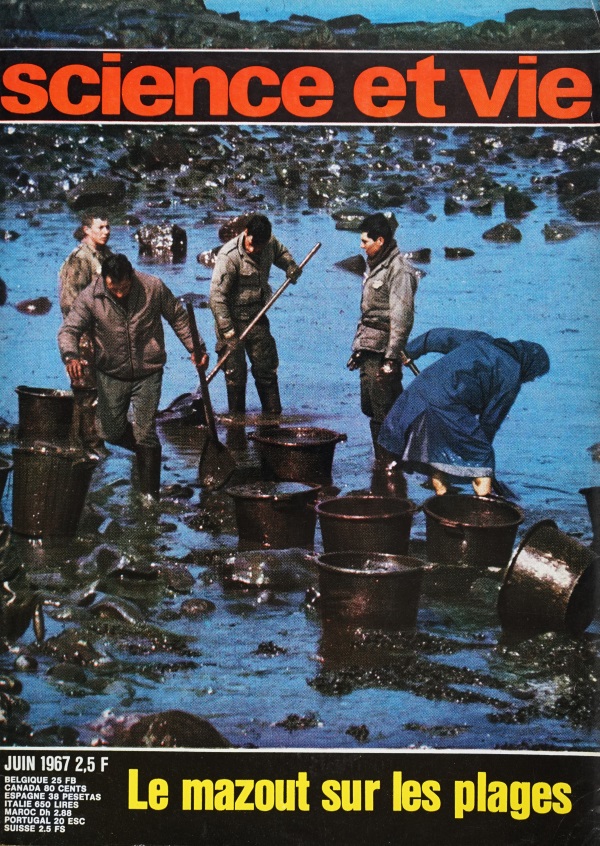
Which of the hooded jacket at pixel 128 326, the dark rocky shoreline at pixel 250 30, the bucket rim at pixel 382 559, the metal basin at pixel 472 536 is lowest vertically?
the bucket rim at pixel 382 559

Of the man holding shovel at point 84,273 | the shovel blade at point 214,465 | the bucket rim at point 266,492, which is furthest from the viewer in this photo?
the shovel blade at point 214,465

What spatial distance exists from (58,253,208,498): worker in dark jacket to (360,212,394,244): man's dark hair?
1098 mm

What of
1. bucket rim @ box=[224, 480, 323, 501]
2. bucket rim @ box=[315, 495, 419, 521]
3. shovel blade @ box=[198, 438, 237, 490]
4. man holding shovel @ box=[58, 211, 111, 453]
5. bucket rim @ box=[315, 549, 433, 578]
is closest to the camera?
bucket rim @ box=[315, 549, 433, 578]

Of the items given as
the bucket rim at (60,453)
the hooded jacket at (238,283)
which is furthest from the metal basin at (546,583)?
the bucket rim at (60,453)

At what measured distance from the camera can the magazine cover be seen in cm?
530

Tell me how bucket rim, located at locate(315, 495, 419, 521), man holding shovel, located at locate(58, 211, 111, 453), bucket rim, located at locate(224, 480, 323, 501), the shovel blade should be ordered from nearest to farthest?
bucket rim, located at locate(315, 495, 419, 521) < bucket rim, located at locate(224, 480, 323, 501) < man holding shovel, located at locate(58, 211, 111, 453) < the shovel blade

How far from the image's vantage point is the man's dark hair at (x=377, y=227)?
564 cm

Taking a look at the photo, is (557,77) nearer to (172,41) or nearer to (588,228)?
(588,228)

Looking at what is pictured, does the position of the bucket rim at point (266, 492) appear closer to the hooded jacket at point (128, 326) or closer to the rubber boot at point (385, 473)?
the rubber boot at point (385, 473)

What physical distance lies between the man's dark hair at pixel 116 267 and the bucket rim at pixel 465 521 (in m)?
2.04

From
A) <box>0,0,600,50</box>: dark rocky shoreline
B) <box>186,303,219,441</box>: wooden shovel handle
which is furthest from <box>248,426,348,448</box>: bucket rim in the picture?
<box>0,0,600,50</box>: dark rocky shoreline

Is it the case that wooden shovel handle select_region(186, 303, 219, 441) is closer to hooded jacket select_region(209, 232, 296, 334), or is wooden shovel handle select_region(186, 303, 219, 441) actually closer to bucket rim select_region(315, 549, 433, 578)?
hooded jacket select_region(209, 232, 296, 334)

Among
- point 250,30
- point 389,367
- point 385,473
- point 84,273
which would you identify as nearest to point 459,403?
point 389,367

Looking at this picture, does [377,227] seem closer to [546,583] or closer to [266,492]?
[266,492]
